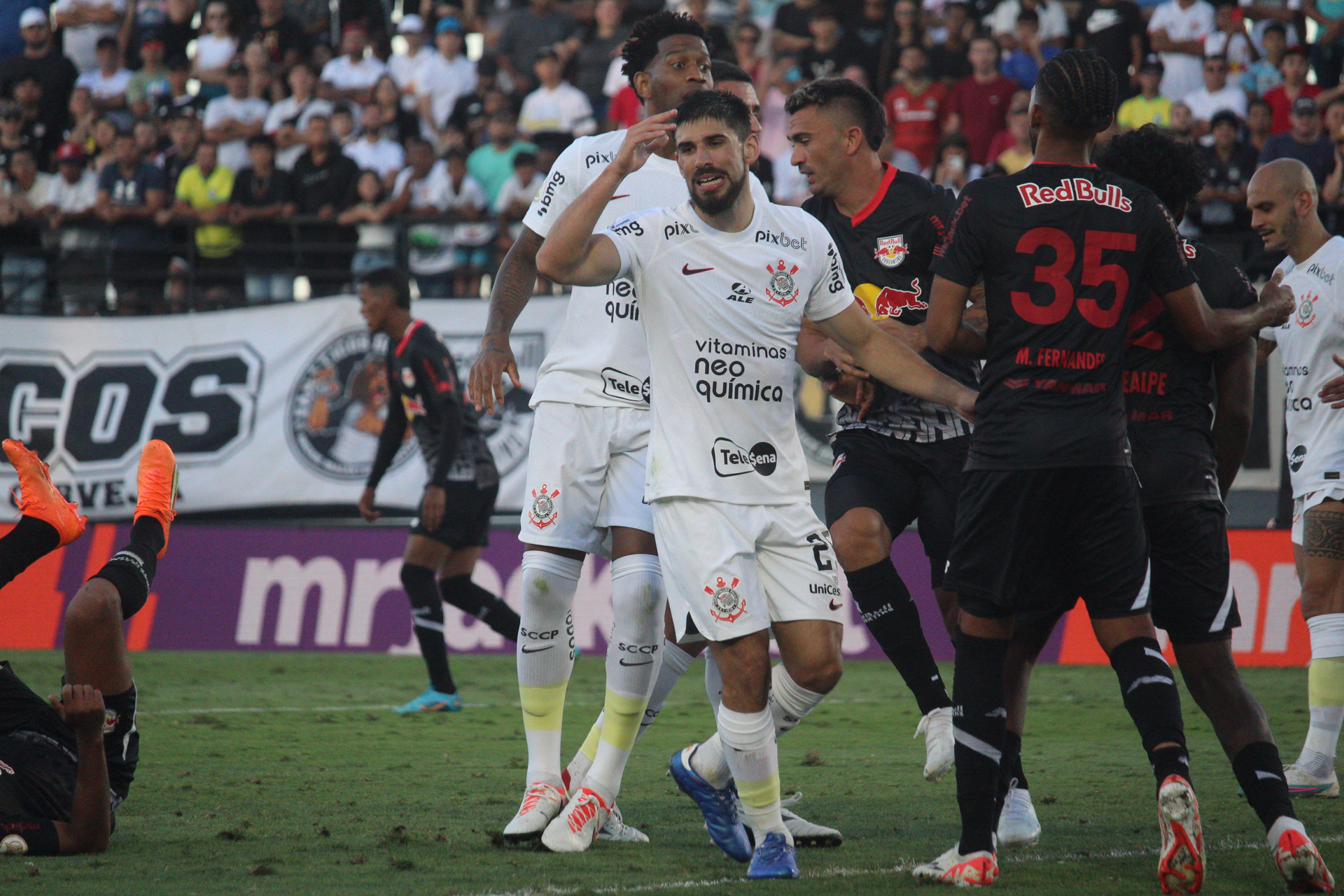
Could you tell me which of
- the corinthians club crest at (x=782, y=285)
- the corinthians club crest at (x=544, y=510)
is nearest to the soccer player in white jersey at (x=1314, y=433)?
the corinthians club crest at (x=782, y=285)

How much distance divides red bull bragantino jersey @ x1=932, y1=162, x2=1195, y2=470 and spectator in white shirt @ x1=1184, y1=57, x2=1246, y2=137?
10301 millimetres

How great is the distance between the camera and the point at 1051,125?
4.22 meters

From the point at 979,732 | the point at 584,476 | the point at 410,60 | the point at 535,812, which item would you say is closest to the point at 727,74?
the point at 584,476

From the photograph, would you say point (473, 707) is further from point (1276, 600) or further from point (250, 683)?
point (1276, 600)

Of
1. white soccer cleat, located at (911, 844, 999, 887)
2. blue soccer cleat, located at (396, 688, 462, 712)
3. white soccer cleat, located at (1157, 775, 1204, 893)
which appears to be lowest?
blue soccer cleat, located at (396, 688, 462, 712)

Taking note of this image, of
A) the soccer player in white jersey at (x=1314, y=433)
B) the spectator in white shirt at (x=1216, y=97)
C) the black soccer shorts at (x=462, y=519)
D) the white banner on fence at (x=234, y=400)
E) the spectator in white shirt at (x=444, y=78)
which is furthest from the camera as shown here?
the spectator in white shirt at (x=444, y=78)

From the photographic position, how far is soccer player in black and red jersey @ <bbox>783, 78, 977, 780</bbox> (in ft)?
17.2

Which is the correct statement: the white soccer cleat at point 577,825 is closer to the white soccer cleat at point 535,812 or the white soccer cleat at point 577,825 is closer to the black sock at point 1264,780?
the white soccer cleat at point 535,812

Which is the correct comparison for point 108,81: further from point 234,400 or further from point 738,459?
point 738,459

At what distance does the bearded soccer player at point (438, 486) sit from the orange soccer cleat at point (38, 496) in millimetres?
3638

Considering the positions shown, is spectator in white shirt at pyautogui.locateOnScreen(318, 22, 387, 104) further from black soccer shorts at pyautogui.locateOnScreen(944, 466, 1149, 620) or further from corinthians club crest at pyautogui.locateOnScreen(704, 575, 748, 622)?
black soccer shorts at pyautogui.locateOnScreen(944, 466, 1149, 620)

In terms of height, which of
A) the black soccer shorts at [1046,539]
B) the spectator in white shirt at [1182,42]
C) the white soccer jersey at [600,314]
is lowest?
the black soccer shorts at [1046,539]

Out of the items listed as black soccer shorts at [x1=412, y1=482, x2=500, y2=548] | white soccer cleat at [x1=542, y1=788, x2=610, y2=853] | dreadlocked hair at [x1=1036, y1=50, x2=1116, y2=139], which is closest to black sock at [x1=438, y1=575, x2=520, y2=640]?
black soccer shorts at [x1=412, y1=482, x2=500, y2=548]

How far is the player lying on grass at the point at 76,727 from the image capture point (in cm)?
452
